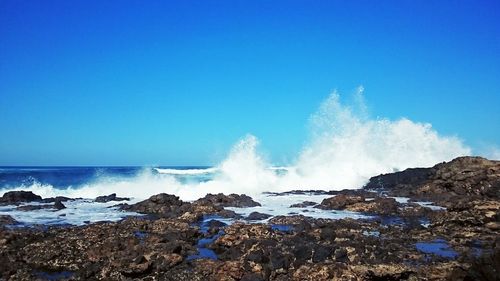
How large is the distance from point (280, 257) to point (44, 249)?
5.30 m

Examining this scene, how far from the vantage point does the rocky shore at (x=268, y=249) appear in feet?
26.4

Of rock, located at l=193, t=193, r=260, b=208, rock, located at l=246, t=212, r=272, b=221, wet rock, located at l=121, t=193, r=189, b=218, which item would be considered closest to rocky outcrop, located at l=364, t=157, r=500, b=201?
rock, located at l=193, t=193, r=260, b=208

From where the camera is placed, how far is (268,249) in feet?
31.1

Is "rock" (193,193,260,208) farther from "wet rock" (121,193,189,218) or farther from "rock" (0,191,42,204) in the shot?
"rock" (0,191,42,204)

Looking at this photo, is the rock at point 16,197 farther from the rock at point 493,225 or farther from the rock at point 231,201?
the rock at point 493,225

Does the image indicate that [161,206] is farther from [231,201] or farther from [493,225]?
[493,225]

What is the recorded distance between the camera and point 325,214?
16062mm

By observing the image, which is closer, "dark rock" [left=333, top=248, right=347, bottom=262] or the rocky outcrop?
"dark rock" [left=333, top=248, right=347, bottom=262]

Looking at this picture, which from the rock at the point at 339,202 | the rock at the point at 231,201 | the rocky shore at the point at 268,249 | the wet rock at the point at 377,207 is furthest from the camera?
the rock at the point at 231,201

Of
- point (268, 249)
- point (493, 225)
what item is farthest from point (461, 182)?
point (268, 249)

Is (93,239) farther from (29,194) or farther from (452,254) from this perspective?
(29,194)

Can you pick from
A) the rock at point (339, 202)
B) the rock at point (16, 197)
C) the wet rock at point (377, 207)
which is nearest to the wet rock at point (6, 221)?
the rock at point (16, 197)

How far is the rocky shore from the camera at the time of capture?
8.04 metres

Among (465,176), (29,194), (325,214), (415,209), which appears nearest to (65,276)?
(325,214)
